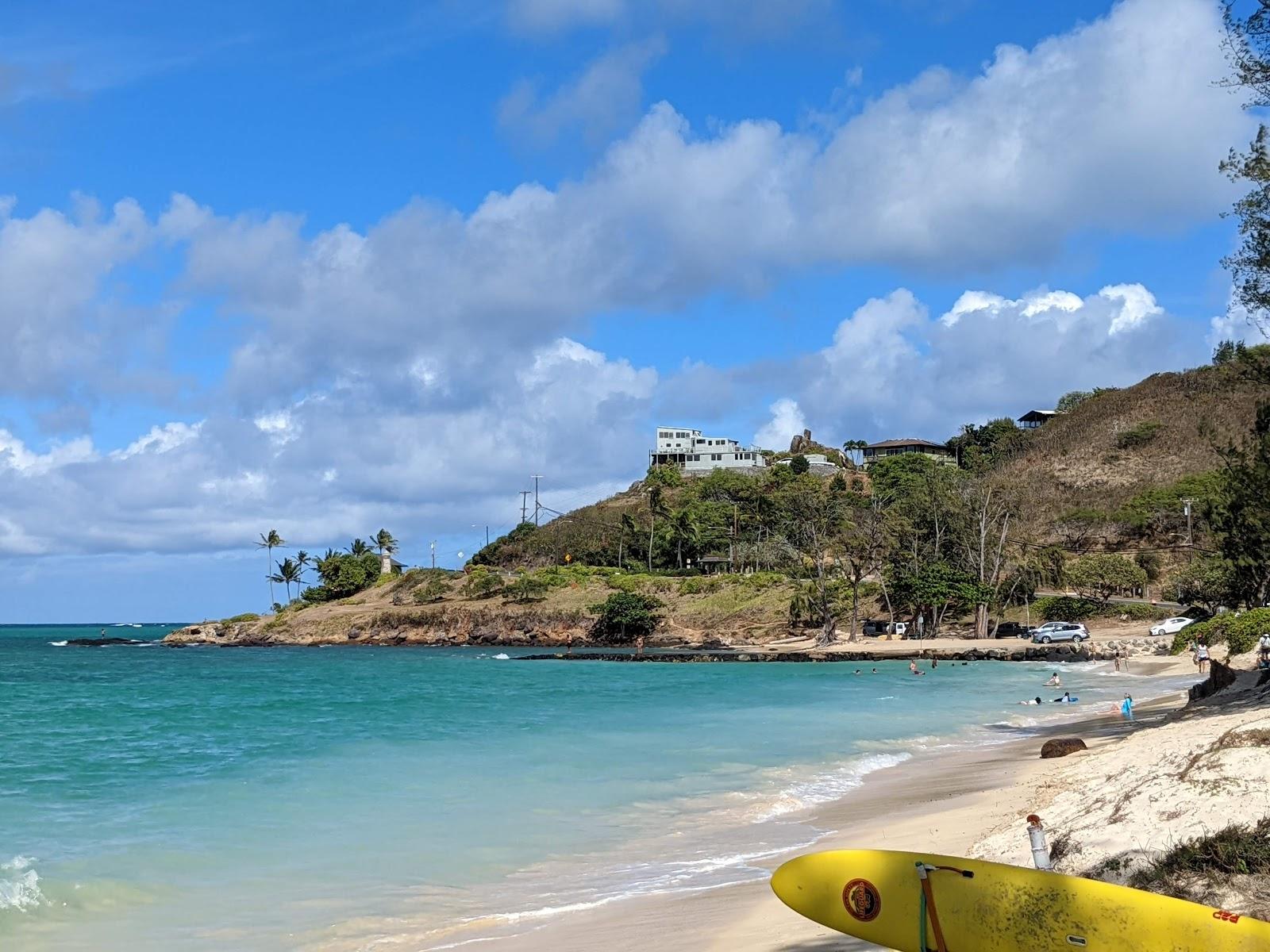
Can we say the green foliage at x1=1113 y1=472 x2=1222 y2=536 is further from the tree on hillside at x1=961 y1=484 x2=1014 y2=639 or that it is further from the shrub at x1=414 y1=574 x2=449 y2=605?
the shrub at x1=414 y1=574 x2=449 y2=605

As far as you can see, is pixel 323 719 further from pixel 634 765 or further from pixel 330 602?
pixel 330 602

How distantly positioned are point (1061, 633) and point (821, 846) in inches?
2216

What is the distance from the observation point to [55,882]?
12953 millimetres

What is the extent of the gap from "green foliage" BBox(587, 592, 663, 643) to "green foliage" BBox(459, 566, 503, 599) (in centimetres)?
1684

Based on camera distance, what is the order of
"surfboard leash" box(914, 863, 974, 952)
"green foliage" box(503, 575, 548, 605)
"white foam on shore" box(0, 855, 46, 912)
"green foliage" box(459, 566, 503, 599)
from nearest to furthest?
"surfboard leash" box(914, 863, 974, 952) → "white foam on shore" box(0, 855, 46, 912) → "green foliage" box(503, 575, 548, 605) → "green foliage" box(459, 566, 503, 599)

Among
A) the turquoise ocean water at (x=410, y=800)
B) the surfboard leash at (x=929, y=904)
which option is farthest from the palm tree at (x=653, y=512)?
the surfboard leash at (x=929, y=904)

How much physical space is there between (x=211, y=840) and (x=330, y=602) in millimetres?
105266

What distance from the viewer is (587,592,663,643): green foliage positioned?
91500mm

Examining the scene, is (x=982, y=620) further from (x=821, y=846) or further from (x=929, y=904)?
(x=929, y=904)

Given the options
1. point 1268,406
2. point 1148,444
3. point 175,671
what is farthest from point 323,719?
point 1148,444

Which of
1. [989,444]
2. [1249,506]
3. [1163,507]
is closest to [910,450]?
[989,444]

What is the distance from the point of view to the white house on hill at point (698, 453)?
543 ft

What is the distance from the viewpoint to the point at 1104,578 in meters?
76.1

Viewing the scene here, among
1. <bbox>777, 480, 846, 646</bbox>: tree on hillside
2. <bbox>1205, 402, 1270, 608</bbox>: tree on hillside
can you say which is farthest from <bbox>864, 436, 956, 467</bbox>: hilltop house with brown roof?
<bbox>1205, 402, 1270, 608</bbox>: tree on hillside
